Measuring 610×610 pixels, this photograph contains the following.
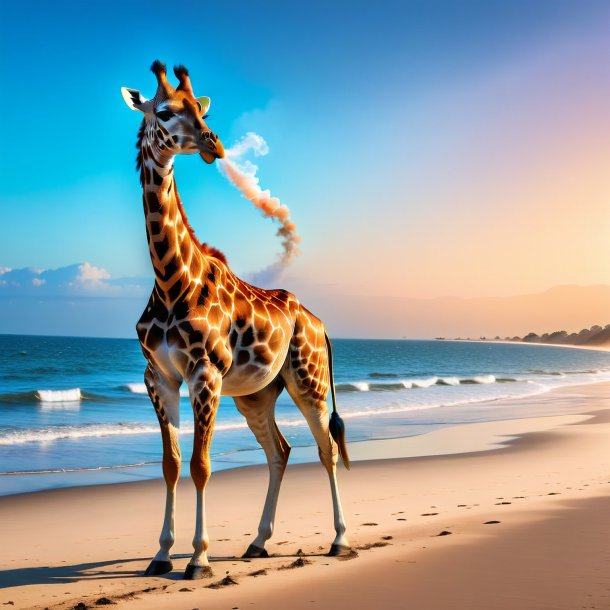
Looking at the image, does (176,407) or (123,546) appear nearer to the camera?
(176,407)

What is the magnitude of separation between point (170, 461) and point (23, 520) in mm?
2989

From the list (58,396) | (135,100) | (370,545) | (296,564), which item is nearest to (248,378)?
(296,564)

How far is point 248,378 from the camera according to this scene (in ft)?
19.7

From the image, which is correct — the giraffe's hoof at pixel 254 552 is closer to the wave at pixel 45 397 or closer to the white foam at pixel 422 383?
the wave at pixel 45 397

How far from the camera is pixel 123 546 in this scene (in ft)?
22.0

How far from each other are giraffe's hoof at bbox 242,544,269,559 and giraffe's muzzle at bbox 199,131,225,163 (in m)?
3.14

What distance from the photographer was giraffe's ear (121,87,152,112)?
567cm

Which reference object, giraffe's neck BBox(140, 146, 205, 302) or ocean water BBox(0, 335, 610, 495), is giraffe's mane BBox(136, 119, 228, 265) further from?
ocean water BBox(0, 335, 610, 495)

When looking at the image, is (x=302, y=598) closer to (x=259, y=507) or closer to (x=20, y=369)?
(x=259, y=507)

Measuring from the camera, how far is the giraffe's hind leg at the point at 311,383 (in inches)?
258

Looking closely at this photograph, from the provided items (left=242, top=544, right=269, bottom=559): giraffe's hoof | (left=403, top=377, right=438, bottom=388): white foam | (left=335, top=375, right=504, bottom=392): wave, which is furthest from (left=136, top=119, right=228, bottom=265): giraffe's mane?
(left=403, top=377, right=438, bottom=388): white foam

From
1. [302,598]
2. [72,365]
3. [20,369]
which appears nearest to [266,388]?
[302,598]

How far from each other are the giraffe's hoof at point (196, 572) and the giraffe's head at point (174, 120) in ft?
9.66

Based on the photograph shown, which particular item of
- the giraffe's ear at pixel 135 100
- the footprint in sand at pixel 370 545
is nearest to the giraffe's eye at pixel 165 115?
the giraffe's ear at pixel 135 100
